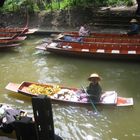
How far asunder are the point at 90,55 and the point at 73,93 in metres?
4.73

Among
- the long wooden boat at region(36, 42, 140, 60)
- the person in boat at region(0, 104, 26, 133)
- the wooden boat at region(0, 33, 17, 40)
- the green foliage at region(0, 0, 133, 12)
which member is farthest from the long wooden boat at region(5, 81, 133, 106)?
the green foliage at region(0, 0, 133, 12)

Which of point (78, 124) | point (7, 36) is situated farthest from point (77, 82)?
point (7, 36)

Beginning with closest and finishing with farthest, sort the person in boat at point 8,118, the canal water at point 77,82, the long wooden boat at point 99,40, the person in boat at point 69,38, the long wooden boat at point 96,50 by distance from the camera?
the person in boat at point 8,118 < the canal water at point 77,82 < the long wooden boat at point 96,50 < the long wooden boat at point 99,40 < the person in boat at point 69,38

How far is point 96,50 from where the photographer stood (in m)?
16.9

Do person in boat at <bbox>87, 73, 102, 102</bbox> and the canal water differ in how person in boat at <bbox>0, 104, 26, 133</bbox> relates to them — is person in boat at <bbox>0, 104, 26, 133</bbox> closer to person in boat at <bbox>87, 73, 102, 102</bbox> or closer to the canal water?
the canal water

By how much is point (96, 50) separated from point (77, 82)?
121 inches

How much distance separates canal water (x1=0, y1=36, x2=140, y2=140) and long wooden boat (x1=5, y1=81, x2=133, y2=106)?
0.22m

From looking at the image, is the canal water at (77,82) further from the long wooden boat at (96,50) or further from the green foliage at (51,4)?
the green foliage at (51,4)

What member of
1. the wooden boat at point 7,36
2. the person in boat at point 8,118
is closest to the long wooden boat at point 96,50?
the wooden boat at point 7,36

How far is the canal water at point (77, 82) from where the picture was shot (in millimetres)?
10664

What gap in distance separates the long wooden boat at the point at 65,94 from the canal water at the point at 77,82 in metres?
0.22

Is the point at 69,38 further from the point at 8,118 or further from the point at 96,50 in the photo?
the point at 8,118

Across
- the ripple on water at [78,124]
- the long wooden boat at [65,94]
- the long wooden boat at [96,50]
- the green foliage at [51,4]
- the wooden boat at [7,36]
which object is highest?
the green foliage at [51,4]

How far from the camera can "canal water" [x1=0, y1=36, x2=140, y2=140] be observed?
10.7m
